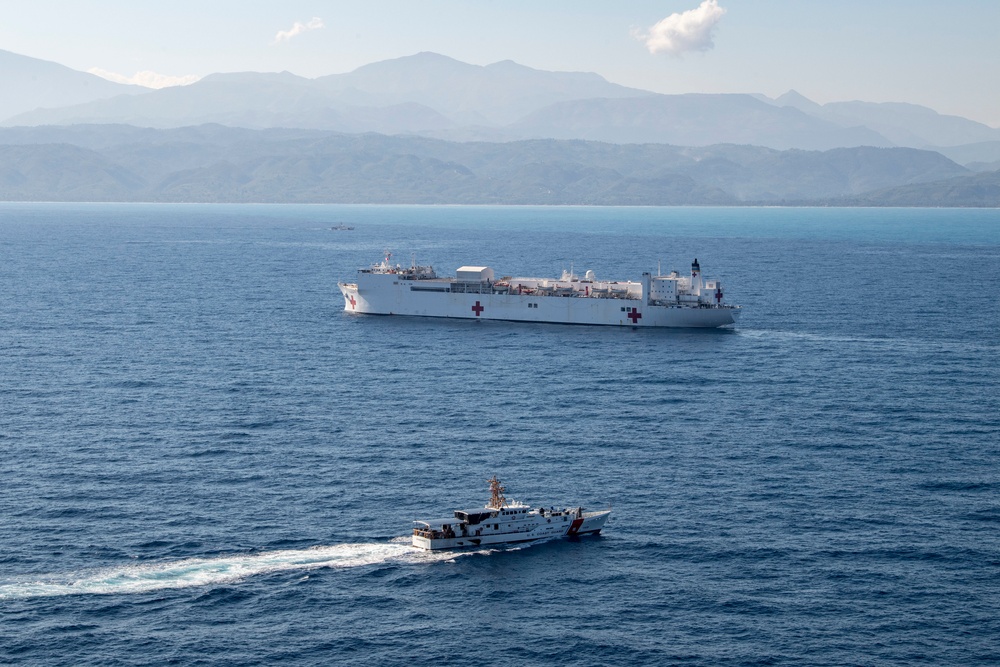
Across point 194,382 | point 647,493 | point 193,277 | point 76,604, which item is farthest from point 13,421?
point 193,277

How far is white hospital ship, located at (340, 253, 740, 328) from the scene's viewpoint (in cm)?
13388

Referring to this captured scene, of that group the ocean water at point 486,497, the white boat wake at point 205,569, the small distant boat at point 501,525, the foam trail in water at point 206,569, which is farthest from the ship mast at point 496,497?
the foam trail in water at point 206,569

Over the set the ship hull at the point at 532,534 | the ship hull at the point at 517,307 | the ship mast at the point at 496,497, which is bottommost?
the ship hull at the point at 532,534

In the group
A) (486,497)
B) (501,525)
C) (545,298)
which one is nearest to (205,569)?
(501,525)

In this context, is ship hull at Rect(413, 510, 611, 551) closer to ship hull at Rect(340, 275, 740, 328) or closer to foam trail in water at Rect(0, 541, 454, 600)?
foam trail in water at Rect(0, 541, 454, 600)

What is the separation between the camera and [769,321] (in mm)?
137750

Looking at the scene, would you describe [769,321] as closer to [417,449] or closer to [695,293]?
[695,293]

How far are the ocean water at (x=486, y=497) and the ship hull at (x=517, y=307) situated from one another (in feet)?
50.7

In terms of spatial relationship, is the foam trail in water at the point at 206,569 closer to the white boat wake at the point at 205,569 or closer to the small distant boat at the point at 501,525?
the white boat wake at the point at 205,569

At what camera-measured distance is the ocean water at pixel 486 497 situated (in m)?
48.5

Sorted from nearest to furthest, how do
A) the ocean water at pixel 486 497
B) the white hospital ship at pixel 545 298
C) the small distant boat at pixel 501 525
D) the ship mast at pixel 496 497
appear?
the ocean water at pixel 486 497 → the small distant boat at pixel 501 525 → the ship mast at pixel 496 497 → the white hospital ship at pixel 545 298

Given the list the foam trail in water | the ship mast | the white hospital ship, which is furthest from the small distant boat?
the white hospital ship

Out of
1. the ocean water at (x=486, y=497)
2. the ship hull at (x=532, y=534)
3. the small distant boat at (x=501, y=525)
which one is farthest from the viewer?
the ship hull at (x=532, y=534)

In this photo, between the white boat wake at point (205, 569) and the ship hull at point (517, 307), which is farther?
the ship hull at point (517, 307)
